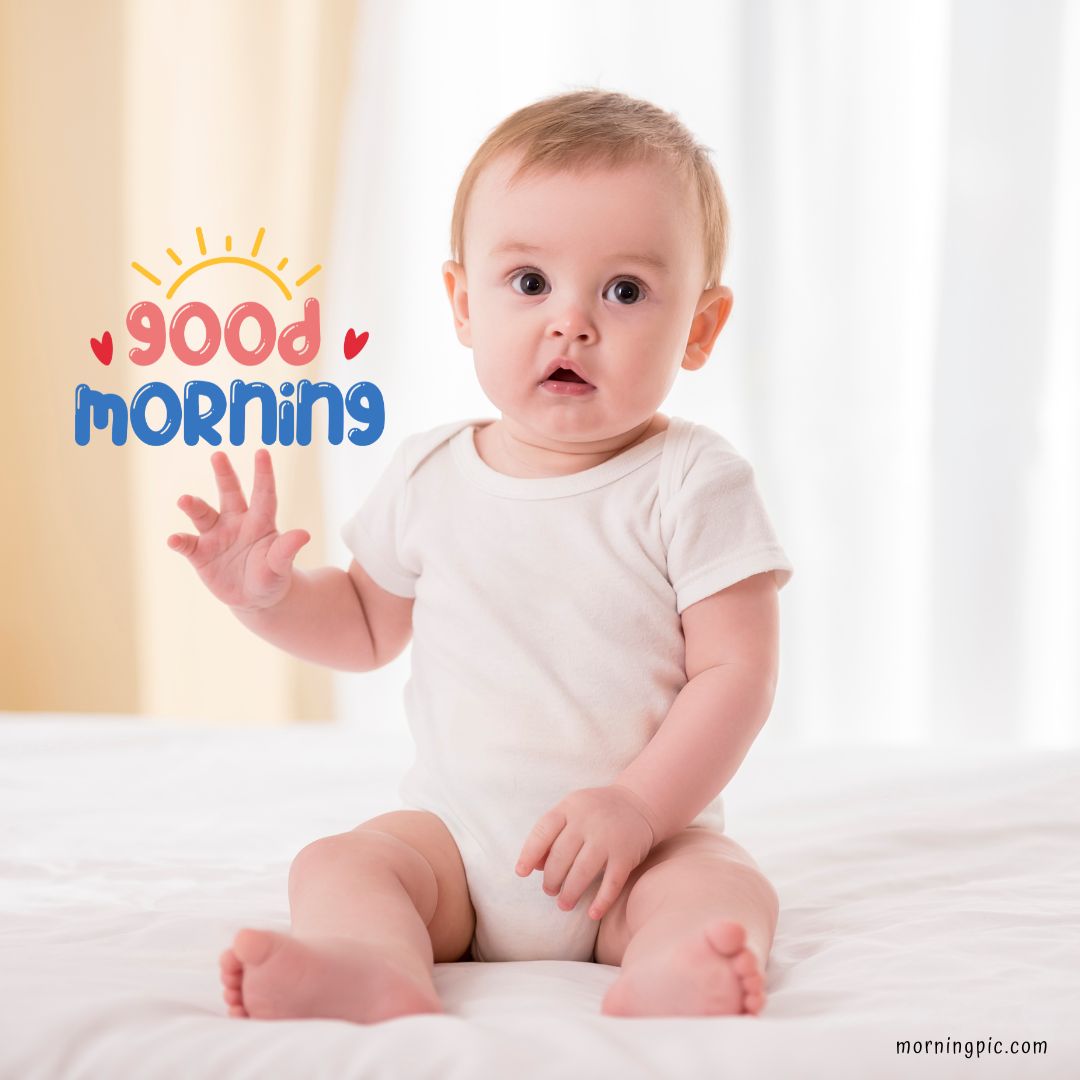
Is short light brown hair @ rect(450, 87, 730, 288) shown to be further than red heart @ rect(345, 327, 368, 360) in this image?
No

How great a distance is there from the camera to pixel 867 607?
2492mm

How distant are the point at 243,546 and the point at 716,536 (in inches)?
15.3

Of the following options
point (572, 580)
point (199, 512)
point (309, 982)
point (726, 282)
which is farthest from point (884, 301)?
point (309, 982)

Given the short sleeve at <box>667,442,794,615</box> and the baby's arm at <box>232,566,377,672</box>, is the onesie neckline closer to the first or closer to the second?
the short sleeve at <box>667,442,794,615</box>

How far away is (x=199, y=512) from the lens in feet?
3.55

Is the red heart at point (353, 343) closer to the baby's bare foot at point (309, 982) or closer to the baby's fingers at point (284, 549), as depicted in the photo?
the baby's fingers at point (284, 549)

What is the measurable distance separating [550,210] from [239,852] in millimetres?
A: 658

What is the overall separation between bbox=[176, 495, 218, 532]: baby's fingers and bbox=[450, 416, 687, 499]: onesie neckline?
217 millimetres

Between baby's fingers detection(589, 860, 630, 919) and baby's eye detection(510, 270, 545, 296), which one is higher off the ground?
baby's eye detection(510, 270, 545, 296)

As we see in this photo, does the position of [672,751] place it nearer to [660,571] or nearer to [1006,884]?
[660,571]

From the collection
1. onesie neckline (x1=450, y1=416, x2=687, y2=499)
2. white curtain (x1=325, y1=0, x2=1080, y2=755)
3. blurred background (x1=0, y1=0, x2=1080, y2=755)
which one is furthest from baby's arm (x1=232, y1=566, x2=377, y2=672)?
blurred background (x1=0, y1=0, x2=1080, y2=755)

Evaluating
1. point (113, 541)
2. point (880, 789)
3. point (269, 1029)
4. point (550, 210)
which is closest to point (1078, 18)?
point (880, 789)

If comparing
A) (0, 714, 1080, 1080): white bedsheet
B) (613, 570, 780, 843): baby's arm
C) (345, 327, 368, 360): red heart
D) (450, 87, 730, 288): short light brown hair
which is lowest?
(0, 714, 1080, 1080): white bedsheet

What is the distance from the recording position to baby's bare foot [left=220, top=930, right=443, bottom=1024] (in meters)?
0.73
